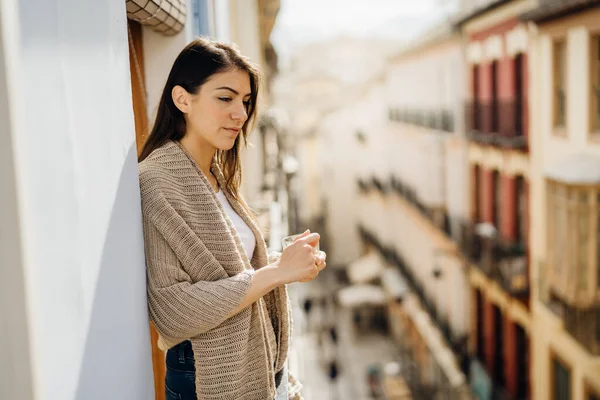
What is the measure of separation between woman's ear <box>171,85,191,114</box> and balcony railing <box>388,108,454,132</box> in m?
19.6

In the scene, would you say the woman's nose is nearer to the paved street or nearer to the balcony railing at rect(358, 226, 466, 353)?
the paved street

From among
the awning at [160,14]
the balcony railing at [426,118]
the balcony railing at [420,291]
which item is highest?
the awning at [160,14]

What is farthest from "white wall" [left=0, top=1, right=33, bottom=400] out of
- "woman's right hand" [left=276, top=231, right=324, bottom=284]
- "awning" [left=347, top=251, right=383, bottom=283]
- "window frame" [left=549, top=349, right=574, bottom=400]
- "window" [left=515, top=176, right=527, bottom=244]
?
"awning" [left=347, top=251, right=383, bottom=283]

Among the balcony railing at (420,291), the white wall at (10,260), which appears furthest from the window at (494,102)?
the white wall at (10,260)

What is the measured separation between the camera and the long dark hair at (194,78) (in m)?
2.56

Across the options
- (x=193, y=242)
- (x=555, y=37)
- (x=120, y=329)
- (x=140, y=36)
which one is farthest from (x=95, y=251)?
(x=555, y=37)

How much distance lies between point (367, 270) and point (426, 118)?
31.5ft

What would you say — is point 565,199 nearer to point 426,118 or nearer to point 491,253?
point 491,253

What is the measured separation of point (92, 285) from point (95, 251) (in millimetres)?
91

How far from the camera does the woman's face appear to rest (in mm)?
2580

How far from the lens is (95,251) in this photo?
193 cm

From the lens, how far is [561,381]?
1398cm

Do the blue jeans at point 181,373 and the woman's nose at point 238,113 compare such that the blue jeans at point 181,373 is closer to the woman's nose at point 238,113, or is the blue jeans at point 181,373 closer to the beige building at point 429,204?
the woman's nose at point 238,113

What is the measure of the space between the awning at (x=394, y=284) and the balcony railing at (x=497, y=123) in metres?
8.09
